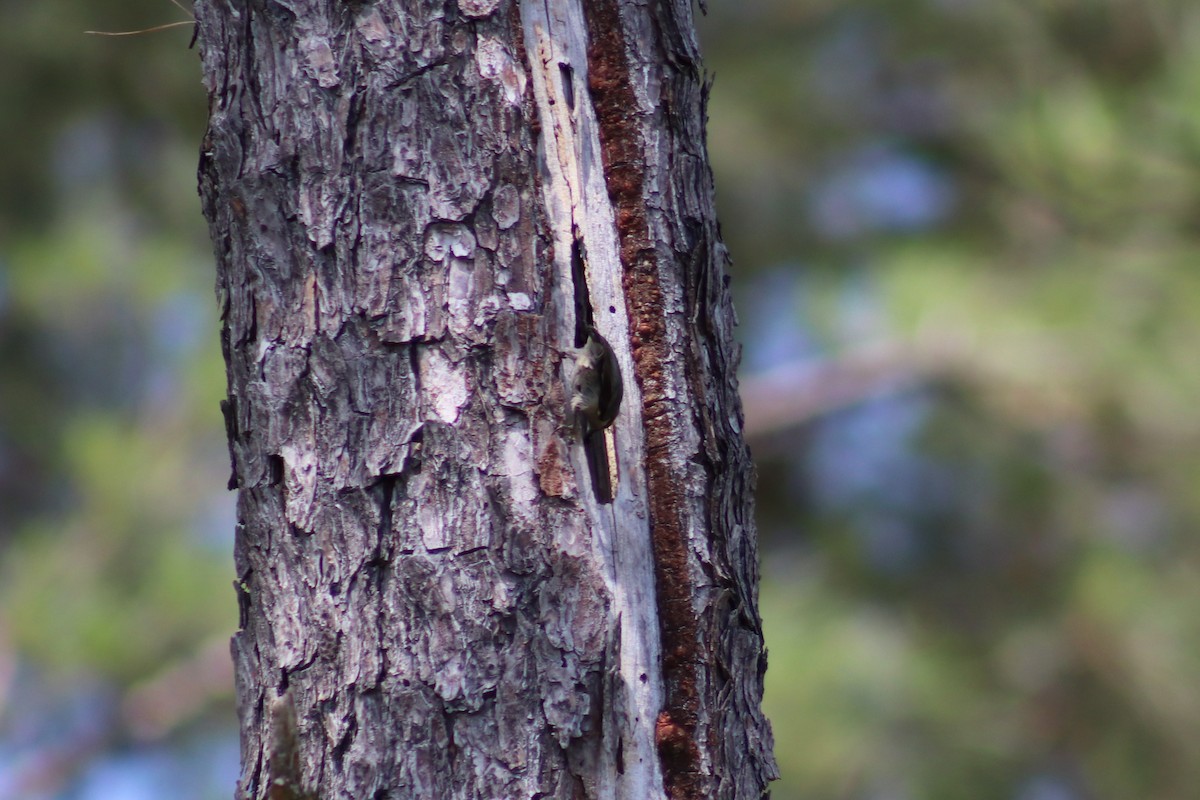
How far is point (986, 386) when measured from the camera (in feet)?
12.6

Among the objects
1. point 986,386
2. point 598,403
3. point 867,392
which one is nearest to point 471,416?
point 598,403

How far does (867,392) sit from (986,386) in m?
0.44

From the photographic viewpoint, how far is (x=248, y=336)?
86 centimetres

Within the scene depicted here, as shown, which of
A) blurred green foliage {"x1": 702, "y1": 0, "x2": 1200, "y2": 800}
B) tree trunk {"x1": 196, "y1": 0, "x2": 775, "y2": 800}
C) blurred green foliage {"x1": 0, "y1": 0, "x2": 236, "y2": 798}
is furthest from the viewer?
blurred green foliage {"x1": 702, "y1": 0, "x2": 1200, "y2": 800}

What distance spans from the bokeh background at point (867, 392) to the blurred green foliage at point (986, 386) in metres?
0.01

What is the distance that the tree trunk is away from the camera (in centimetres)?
79

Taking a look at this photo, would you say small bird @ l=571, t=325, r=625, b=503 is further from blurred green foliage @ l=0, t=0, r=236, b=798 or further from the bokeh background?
the bokeh background

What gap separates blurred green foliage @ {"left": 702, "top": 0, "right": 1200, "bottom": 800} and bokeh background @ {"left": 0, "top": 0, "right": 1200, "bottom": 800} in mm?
14

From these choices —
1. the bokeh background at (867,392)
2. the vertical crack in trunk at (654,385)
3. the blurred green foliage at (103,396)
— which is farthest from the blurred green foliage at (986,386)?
the vertical crack in trunk at (654,385)

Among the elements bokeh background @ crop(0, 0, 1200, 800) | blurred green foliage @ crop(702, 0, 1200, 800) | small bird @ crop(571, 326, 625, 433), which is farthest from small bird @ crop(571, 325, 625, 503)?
blurred green foliage @ crop(702, 0, 1200, 800)

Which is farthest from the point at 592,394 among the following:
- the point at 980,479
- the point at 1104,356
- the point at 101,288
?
the point at 980,479

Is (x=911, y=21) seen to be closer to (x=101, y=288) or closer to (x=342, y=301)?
(x=101, y=288)

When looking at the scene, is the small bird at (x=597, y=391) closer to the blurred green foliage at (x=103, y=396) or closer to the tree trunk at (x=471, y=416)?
the tree trunk at (x=471, y=416)

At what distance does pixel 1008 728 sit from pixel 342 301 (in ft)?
13.3
